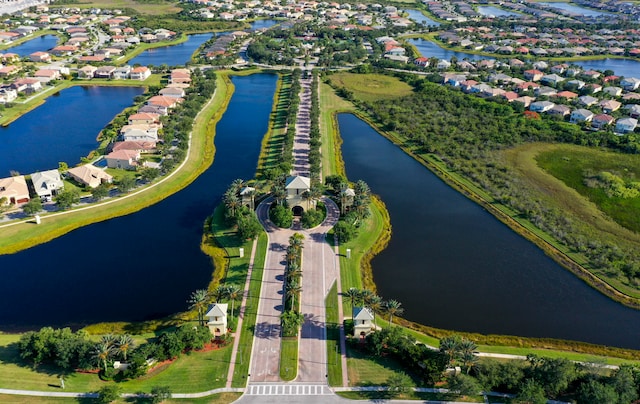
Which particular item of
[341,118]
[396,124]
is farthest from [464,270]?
[341,118]

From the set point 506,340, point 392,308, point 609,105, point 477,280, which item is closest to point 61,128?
point 392,308

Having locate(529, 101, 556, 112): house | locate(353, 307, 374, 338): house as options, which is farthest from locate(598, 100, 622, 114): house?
locate(353, 307, 374, 338): house

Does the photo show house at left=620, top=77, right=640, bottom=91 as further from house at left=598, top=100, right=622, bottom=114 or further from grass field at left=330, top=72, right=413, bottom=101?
grass field at left=330, top=72, right=413, bottom=101

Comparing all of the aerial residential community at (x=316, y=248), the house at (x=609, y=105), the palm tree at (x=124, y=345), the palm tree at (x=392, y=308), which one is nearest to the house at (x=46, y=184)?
the aerial residential community at (x=316, y=248)

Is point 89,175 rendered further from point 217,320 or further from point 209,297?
point 217,320

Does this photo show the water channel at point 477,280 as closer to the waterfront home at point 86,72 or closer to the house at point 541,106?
the house at point 541,106

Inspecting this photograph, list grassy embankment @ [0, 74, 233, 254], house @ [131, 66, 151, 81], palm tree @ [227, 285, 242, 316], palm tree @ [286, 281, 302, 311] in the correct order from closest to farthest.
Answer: palm tree @ [227, 285, 242, 316], palm tree @ [286, 281, 302, 311], grassy embankment @ [0, 74, 233, 254], house @ [131, 66, 151, 81]
